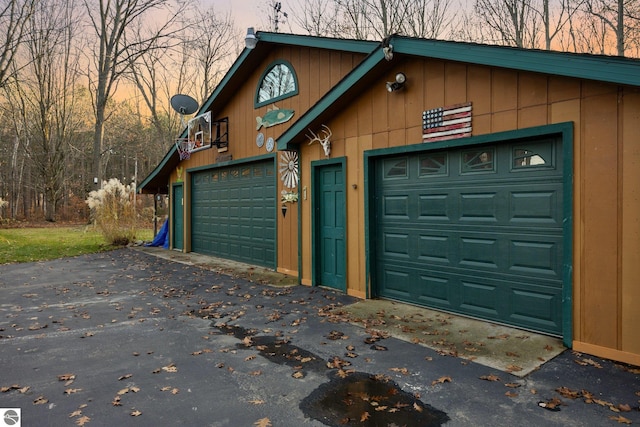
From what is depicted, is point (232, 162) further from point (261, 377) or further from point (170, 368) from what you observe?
point (261, 377)

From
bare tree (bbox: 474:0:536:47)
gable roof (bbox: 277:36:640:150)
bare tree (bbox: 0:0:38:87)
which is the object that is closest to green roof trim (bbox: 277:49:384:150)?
gable roof (bbox: 277:36:640:150)

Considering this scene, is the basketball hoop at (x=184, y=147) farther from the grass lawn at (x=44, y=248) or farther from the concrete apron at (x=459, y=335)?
the concrete apron at (x=459, y=335)

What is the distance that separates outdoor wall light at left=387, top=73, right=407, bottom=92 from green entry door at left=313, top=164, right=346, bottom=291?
1614 mm

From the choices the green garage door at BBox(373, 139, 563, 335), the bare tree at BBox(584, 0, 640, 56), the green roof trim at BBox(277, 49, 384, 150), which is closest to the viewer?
the green garage door at BBox(373, 139, 563, 335)

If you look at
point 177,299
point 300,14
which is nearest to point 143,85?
point 300,14

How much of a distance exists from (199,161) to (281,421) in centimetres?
999

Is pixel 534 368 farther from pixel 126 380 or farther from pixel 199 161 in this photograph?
pixel 199 161

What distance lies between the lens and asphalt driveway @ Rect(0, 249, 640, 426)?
2.82 m

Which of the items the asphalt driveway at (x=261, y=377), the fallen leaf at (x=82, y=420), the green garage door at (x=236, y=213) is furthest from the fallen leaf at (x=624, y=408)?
the green garage door at (x=236, y=213)

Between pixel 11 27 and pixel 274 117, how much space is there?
13.7 meters

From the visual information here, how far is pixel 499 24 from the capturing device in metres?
13.9

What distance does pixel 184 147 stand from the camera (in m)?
11.6

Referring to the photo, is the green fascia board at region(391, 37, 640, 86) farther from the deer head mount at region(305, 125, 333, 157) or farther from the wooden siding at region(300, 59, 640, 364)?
the deer head mount at region(305, 125, 333, 157)

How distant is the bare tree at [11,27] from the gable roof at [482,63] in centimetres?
1473
